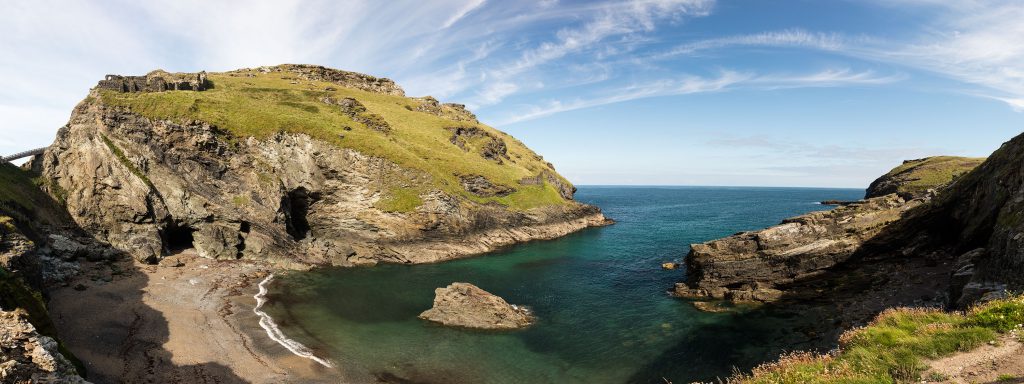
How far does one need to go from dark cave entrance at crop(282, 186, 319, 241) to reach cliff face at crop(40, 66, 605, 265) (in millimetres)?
210

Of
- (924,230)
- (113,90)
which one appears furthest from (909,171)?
(113,90)

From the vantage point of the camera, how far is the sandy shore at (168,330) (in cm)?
2709

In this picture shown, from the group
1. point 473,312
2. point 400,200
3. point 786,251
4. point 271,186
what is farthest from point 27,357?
point 786,251

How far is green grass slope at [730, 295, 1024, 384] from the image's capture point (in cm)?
1094

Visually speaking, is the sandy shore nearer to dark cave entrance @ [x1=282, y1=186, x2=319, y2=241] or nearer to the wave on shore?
the wave on shore

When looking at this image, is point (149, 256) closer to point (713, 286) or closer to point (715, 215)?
point (713, 286)

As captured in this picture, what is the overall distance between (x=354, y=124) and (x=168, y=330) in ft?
199

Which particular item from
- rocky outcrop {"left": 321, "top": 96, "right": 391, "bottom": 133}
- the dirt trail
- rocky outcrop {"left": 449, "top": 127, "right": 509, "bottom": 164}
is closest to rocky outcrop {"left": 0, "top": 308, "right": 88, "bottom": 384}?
the dirt trail

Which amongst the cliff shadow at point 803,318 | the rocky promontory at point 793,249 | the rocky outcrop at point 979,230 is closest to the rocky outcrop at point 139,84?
the cliff shadow at point 803,318

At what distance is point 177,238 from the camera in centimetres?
5962

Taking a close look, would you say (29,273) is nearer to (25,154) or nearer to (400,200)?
(400,200)

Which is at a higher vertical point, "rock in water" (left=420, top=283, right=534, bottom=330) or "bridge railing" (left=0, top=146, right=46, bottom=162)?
"bridge railing" (left=0, top=146, right=46, bottom=162)

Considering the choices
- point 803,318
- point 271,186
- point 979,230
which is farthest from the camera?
point 271,186

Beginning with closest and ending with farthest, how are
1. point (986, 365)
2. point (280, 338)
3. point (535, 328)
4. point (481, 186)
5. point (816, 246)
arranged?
point (986, 365) → point (280, 338) → point (535, 328) → point (816, 246) → point (481, 186)
